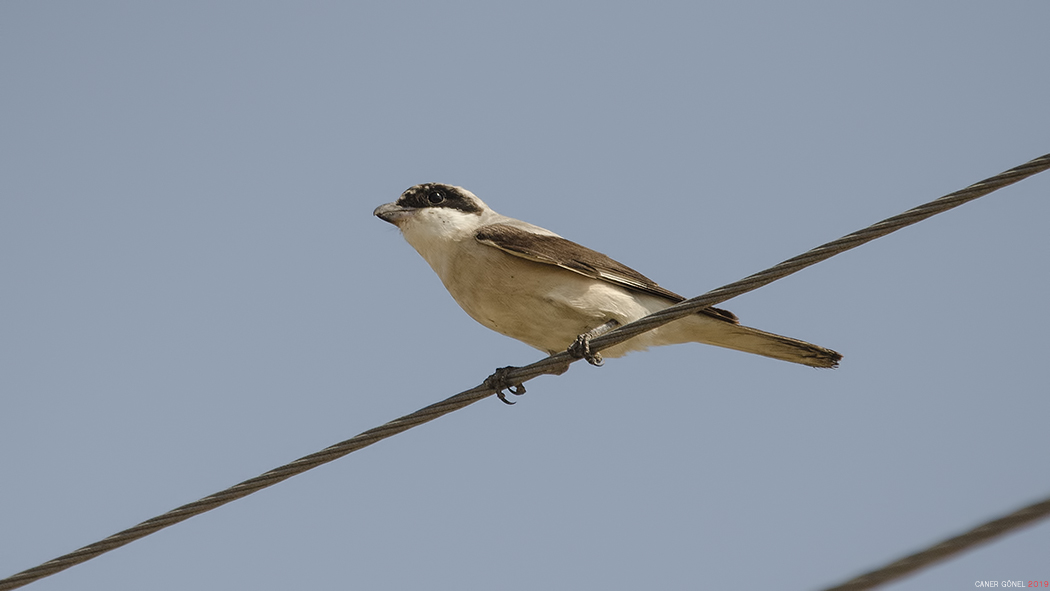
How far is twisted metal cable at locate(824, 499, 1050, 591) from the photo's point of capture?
2.40 meters

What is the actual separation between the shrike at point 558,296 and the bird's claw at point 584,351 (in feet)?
0.24

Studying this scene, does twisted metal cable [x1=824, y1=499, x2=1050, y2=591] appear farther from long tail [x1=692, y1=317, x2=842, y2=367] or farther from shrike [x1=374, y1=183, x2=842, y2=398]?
long tail [x1=692, y1=317, x2=842, y2=367]

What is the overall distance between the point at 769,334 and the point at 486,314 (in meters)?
1.91

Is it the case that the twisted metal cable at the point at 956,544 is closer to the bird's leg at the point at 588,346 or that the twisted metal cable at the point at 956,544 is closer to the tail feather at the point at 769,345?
the bird's leg at the point at 588,346

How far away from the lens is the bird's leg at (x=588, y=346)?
5699mm

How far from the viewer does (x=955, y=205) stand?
12.6 ft

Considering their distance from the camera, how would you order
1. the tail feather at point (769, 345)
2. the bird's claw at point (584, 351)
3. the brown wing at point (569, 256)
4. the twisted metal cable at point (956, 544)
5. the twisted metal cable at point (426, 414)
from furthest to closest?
the brown wing at point (569, 256), the tail feather at point (769, 345), the bird's claw at point (584, 351), the twisted metal cable at point (426, 414), the twisted metal cable at point (956, 544)

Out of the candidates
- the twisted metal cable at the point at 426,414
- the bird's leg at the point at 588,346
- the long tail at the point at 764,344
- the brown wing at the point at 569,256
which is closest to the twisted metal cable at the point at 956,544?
the twisted metal cable at the point at 426,414

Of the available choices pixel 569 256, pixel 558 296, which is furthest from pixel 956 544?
pixel 569 256

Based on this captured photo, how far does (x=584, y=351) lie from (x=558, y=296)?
80cm

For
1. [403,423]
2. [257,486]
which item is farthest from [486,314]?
[257,486]

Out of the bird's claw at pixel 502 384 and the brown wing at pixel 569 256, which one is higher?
the brown wing at pixel 569 256

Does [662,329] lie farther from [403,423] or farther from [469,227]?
[403,423]

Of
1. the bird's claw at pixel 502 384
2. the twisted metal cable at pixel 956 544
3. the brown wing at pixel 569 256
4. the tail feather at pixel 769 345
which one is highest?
the brown wing at pixel 569 256
